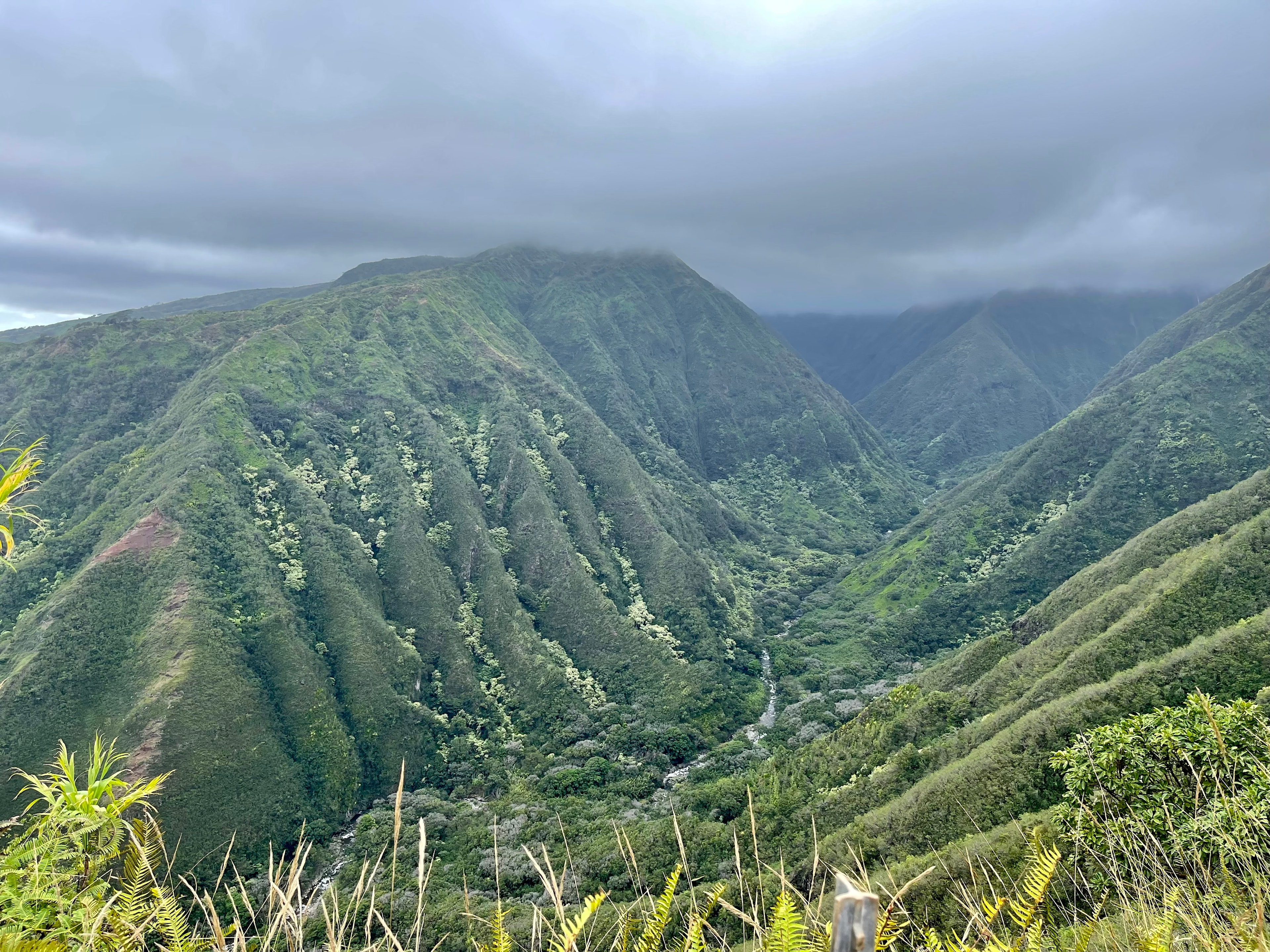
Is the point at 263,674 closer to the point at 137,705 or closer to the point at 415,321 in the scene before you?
the point at 137,705

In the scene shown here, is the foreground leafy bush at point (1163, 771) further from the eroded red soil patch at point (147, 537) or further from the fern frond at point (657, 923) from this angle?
the eroded red soil patch at point (147, 537)

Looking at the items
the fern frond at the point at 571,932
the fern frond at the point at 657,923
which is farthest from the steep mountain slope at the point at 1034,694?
the fern frond at the point at 571,932

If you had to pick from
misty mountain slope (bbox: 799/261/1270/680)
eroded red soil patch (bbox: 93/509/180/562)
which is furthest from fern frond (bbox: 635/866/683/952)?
misty mountain slope (bbox: 799/261/1270/680)

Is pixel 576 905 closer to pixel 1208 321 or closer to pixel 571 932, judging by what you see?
pixel 571 932

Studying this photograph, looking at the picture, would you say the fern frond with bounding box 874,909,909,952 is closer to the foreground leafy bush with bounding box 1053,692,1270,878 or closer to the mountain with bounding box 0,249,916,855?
the foreground leafy bush with bounding box 1053,692,1270,878

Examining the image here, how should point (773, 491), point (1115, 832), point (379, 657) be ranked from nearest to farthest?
point (1115, 832), point (379, 657), point (773, 491)

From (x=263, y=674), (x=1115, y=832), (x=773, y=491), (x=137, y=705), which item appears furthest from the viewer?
(x=773, y=491)

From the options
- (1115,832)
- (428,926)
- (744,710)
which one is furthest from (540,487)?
(1115,832)
